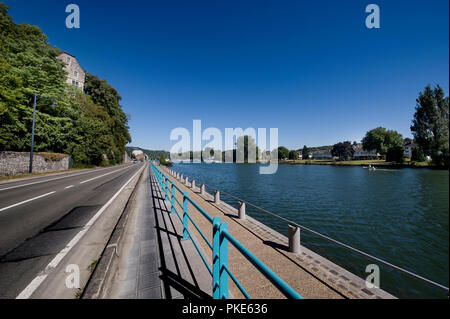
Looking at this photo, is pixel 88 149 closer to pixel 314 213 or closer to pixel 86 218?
pixel 86 218

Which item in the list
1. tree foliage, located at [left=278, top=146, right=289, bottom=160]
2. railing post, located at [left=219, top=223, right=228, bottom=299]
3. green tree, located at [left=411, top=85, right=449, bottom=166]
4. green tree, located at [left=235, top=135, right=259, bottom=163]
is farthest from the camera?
tree foliage, located at [left=278, top=146, right=289, bottom=160]

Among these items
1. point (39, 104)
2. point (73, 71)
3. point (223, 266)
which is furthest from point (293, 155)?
point (223, 266)

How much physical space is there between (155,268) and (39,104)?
29.5 metres

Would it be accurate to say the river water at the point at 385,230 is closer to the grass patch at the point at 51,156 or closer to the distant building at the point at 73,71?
the grass patch at the point at 51,156

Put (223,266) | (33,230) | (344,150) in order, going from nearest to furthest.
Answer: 1. (223,266)
2. (33,230)
3. (344,150)

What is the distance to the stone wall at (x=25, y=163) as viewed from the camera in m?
16.2

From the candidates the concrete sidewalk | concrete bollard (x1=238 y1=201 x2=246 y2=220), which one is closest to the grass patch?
the concrete sidewalk

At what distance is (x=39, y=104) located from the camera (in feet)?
69.2

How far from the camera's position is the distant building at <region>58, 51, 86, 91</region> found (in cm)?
4269

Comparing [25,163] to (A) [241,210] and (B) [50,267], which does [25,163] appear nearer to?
(B) [50,267]

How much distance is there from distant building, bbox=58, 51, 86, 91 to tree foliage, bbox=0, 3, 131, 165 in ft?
46.1

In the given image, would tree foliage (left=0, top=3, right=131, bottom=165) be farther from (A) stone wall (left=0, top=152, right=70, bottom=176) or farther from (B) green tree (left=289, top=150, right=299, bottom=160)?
(B) green tree (left=289, top=150, right=299, bottom=160)

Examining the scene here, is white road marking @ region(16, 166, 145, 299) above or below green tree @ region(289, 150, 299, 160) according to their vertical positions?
below
